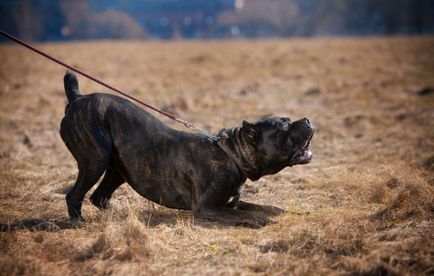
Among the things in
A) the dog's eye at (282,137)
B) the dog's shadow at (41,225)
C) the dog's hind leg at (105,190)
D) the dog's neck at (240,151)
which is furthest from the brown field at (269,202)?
the dog's eye at (282,137)

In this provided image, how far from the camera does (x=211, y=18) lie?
11906 cm

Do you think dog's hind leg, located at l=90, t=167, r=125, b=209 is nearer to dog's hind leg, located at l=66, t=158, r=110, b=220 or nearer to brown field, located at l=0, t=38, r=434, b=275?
brown field, located at l=0, t=38, r=434, b=275

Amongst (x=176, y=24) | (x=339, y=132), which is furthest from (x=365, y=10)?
(x=339, y=132)

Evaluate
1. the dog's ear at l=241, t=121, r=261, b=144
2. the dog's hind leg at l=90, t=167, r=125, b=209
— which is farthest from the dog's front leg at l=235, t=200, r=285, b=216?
the dog's hind leg at l=90, t=167, r=125, b=209

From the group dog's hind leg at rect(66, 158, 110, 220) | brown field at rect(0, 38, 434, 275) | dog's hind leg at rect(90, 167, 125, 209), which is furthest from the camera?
dog's hind leg at rect(90, 167, 125, 209)

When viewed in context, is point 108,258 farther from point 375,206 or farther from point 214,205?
point 375,206

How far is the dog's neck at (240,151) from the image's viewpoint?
19.4ft

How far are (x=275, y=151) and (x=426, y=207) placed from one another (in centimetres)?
173

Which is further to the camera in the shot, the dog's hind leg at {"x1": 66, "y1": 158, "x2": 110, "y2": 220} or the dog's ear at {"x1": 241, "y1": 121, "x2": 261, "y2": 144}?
the dog's hind leg at {"x1": 66, "y1": 158, "x2": 110, "y2": 220}

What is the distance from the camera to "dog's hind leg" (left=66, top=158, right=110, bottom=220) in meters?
6.00

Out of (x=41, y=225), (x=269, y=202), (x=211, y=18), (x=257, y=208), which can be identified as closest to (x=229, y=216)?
(x=257, y=208)

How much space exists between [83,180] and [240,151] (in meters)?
1.69

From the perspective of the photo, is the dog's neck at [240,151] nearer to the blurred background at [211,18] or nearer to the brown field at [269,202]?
the brown field at [269,202]

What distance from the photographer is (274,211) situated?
6348 mm
